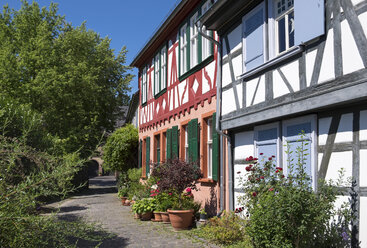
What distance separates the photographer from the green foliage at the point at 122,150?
19609 millimetres

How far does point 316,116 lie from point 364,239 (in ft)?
6.26

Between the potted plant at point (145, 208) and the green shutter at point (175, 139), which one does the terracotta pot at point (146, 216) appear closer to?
the potted plant at point (145, 208)

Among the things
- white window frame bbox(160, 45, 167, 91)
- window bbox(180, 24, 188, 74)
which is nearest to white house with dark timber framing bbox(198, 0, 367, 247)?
window bbox(180, 24, 188, 74)

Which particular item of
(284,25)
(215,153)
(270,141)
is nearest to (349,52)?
(284,25)

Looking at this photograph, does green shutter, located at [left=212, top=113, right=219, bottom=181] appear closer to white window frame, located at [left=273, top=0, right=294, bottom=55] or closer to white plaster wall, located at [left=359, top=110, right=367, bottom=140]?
white window frame, located at [left=273, top=0, right=294, bottom=55]

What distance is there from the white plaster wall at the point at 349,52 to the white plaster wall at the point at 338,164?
1.15 m

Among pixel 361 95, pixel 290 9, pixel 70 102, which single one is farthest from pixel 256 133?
pixel 70 102

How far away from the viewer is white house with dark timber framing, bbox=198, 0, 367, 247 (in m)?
4.97

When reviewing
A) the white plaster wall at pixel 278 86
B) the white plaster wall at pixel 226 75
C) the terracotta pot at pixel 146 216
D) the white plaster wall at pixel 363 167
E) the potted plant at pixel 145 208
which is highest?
the white plaster wall at pixel 226 75

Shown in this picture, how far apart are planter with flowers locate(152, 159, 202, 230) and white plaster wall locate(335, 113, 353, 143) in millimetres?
4775

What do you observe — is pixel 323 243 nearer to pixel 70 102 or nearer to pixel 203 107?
pixel 203 107

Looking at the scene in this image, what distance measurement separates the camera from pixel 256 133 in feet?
24.9

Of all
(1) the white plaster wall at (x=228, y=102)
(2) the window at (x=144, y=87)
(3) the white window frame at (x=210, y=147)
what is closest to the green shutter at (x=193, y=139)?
(3) the white window frame at (x=210, y=147)

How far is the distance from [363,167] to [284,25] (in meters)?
3.09
